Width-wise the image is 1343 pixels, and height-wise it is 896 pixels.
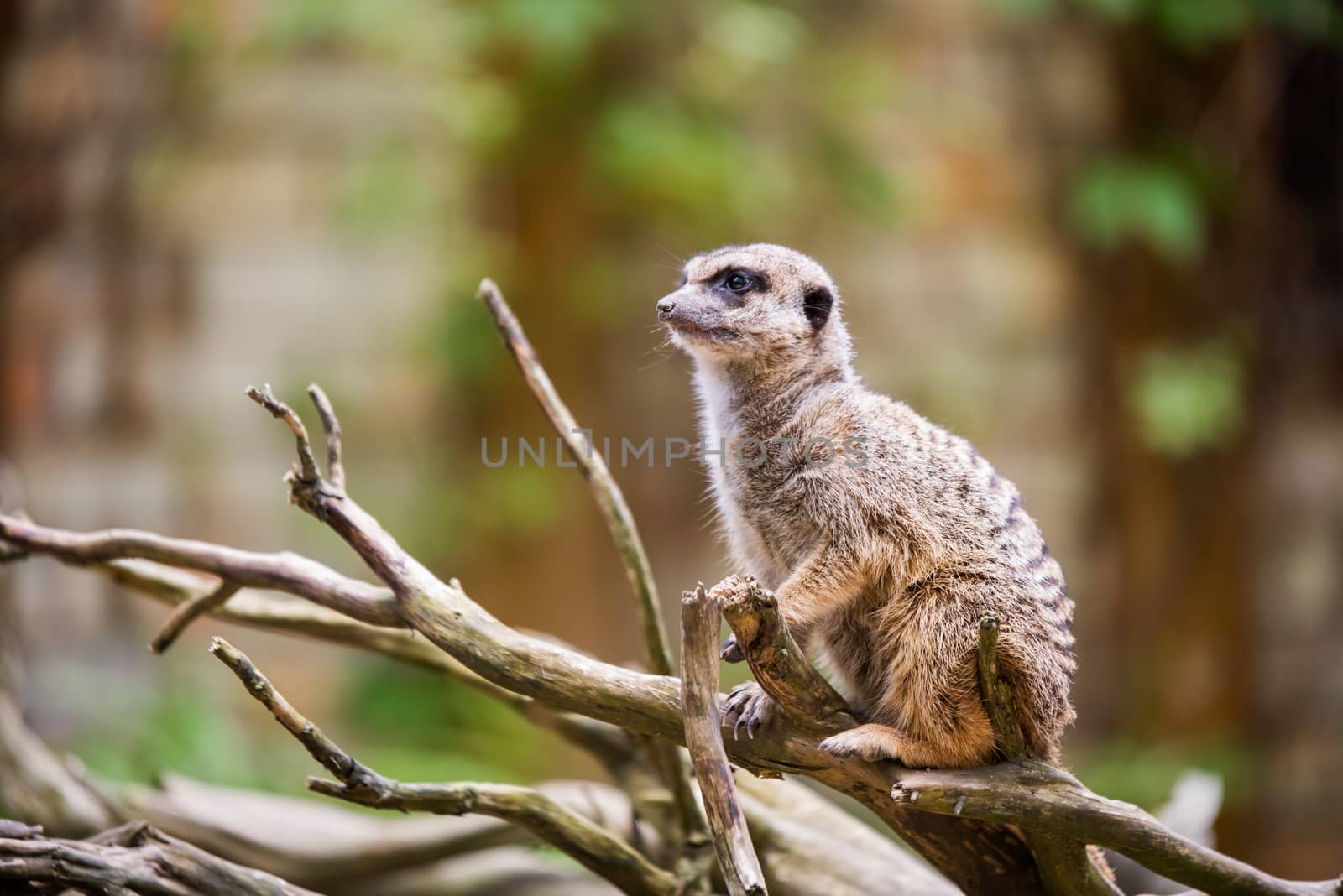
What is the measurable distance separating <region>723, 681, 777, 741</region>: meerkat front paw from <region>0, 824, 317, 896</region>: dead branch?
728mm

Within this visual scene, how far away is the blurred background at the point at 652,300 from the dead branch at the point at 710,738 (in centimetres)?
286

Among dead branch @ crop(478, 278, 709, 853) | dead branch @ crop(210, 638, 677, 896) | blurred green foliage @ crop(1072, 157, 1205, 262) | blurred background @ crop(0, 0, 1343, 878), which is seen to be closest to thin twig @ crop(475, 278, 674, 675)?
dead branch @ crop(478, 278, 709, 853)

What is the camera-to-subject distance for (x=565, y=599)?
4.53 metres

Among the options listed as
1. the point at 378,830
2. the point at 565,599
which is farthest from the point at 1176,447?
the point at 378,830

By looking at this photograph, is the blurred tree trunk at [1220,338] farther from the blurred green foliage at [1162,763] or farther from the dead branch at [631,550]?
the dead branch at [631,550]

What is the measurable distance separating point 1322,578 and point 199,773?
4.58 meters

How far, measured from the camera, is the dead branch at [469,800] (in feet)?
4.98

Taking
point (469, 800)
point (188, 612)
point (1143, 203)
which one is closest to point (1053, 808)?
point (469, 800)

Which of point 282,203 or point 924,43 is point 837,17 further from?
point 282,203

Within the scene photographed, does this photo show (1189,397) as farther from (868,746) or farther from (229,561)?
(229,561)

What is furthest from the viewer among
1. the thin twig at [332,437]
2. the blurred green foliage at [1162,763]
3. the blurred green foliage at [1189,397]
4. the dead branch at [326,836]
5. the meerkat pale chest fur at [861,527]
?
the blurred green foliage at [1189,397]

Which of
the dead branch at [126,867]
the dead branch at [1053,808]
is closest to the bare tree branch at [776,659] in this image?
the dead branch at [1053,808]

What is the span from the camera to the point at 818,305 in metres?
2.10

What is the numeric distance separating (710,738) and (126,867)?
2.99ft
